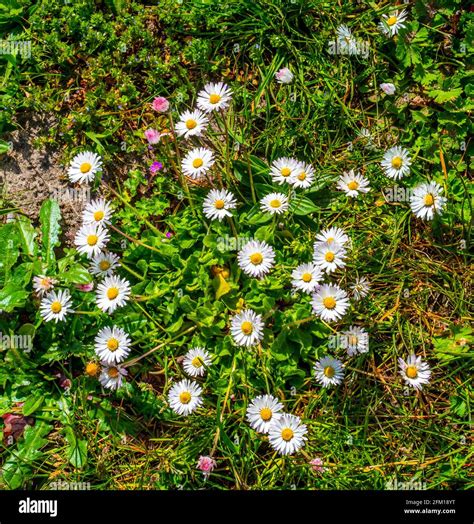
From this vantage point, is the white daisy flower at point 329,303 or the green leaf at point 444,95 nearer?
the white daisy flower at point 329,303

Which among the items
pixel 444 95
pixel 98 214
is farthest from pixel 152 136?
pixel 444 95

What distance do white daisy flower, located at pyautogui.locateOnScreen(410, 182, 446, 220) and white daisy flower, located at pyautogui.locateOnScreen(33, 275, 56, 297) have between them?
1.77m

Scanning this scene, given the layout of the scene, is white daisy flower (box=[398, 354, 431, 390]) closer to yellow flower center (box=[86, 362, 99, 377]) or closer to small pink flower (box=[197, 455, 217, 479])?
small pink flower (box=[197, 455, 217, 479])

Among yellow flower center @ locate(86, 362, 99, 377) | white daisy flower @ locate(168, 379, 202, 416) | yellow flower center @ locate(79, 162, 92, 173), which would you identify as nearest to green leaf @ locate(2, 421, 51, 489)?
yellow flower center @ locate(86, 362, 99, 377)

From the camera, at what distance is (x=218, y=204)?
122 inches

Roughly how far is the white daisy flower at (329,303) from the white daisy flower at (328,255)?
10cm

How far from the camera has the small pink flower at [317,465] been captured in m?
3.00

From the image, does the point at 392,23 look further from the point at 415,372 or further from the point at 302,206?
the point at 415,372

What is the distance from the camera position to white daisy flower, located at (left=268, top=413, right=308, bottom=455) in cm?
287

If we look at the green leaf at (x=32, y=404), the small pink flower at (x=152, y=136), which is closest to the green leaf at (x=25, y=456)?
the green leaf at (x=32, y=404)

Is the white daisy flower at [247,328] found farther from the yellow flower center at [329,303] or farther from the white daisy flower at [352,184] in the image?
the white daisy flower at [352,184]
